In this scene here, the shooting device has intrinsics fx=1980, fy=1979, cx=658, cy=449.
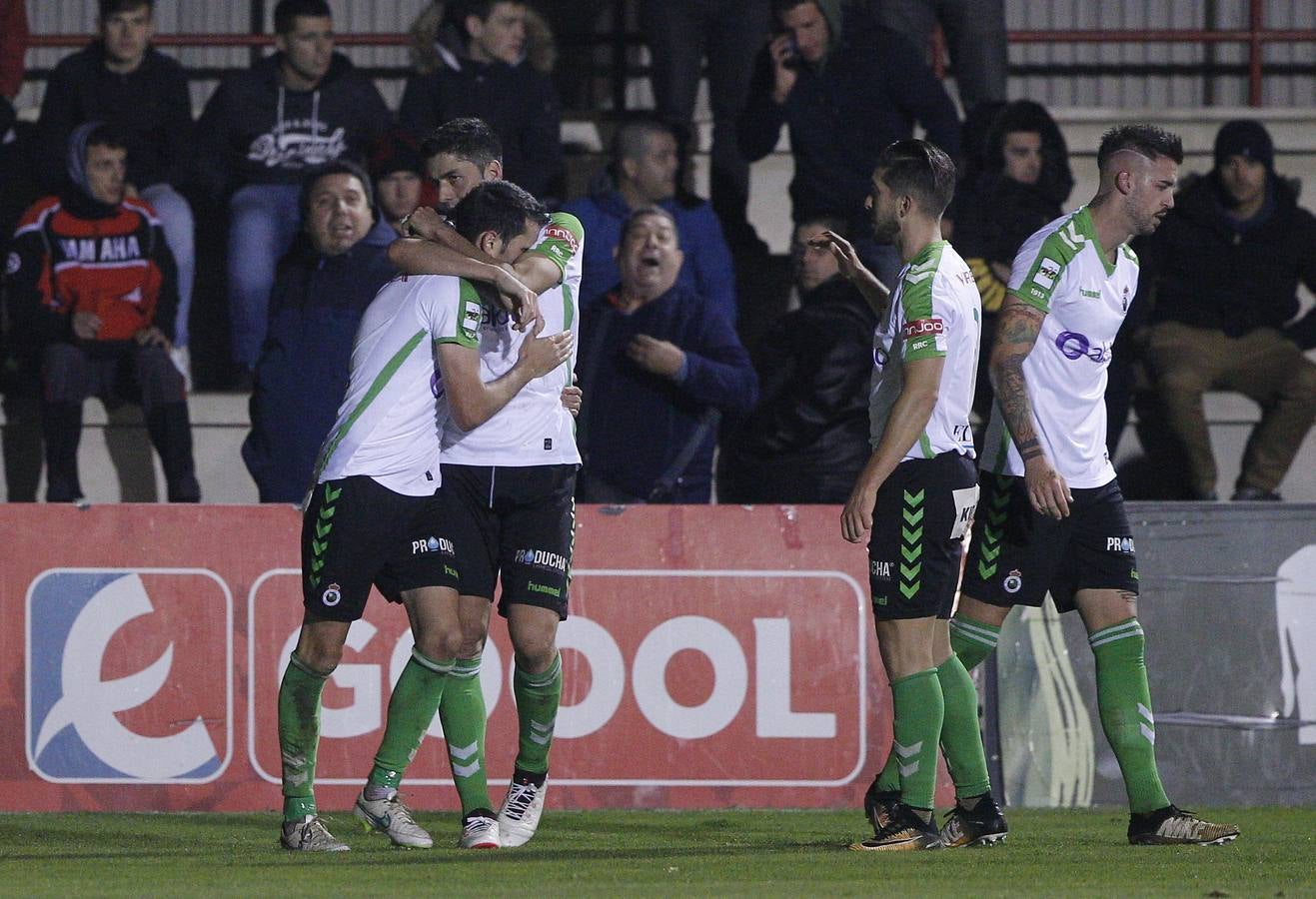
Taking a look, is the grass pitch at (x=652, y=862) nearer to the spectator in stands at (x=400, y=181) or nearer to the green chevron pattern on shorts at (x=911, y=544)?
the green chevron pattern on shorts at (x=911, y=544)

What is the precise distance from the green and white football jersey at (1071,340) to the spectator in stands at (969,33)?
183 inches

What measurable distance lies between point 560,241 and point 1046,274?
1.53 meters

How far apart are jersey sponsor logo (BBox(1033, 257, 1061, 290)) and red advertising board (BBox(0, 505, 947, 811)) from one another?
6.73ft

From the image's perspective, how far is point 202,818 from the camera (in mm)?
7461

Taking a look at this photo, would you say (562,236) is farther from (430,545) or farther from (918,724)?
(918,724)

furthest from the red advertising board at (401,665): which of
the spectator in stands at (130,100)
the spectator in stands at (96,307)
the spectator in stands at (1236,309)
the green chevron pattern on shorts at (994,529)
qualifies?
the spectator in stands at (130,100)

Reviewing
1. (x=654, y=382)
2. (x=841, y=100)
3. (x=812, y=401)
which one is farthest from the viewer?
(x=841, y=100)

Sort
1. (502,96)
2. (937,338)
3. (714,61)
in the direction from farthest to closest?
(714,61)
(502,96)
(937,338)

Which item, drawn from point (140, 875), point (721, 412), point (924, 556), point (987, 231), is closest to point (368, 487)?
point (140, 875)

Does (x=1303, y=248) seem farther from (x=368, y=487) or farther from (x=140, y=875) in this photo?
(x=140, y=875)

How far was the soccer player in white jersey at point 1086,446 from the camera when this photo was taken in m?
6.09

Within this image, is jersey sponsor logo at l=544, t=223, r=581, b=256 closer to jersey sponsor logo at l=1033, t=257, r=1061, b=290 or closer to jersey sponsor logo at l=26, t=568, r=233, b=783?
jersey sponsor logo at l=1033, t=257, r=1061, b=290

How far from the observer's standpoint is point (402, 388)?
6094mm

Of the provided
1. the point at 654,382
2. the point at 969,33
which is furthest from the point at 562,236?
the point at 969,33
